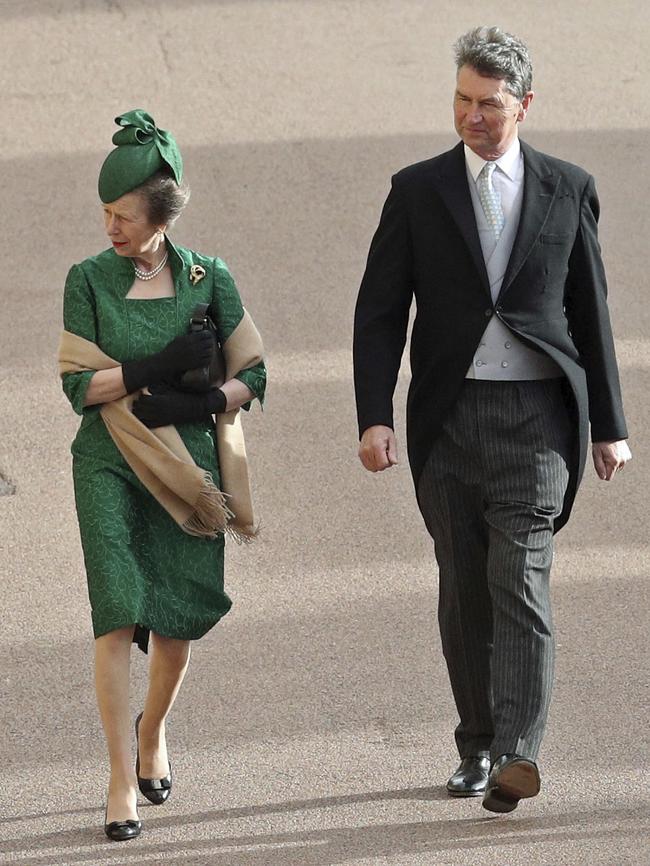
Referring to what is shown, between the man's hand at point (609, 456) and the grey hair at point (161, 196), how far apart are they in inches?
52.1

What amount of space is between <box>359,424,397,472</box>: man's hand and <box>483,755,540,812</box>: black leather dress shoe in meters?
0.85

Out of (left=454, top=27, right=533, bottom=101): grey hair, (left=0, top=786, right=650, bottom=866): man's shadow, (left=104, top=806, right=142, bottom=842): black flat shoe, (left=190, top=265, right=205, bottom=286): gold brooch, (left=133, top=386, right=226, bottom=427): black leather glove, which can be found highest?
(left=454, top=27, right=533, bottom=101): grey hair

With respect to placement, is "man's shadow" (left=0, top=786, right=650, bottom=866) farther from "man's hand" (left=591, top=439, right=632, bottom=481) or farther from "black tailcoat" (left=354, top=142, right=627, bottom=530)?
"man's hand" (left=591, top=439, right=632, bottom=481)

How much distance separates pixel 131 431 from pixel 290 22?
7007mm

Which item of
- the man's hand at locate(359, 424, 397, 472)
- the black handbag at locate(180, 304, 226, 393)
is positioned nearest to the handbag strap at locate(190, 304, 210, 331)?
the black handbag at locate(180, 304, 226, 393)

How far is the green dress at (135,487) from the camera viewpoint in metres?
4.82

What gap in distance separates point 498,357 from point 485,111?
65cm

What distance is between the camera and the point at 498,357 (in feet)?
15.9

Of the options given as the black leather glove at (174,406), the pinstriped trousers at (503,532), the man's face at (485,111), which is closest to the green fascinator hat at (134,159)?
the black leather glove at (174,406)

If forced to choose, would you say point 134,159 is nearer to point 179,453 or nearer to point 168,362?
point 168,362

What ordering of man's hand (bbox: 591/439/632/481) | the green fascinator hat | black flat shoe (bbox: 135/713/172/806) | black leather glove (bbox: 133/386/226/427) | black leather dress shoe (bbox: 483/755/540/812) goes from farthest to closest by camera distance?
→ black flat shoe (bbox: 135/713/172/806)
man's hand (bbox: 591/439/632/481)
black leather glove (bbox: 133/386/226/427)
the green fascinator hat
black leather dress shoe (bbox: 483/755/540/812)

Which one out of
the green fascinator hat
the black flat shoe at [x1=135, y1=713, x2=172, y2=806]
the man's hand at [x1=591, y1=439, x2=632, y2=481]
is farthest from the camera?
the black flat shoe at [x1=135, y1=713, x2=172, y2=806]

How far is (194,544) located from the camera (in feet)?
16.3

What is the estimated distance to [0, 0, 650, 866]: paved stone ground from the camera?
5.04 meters
